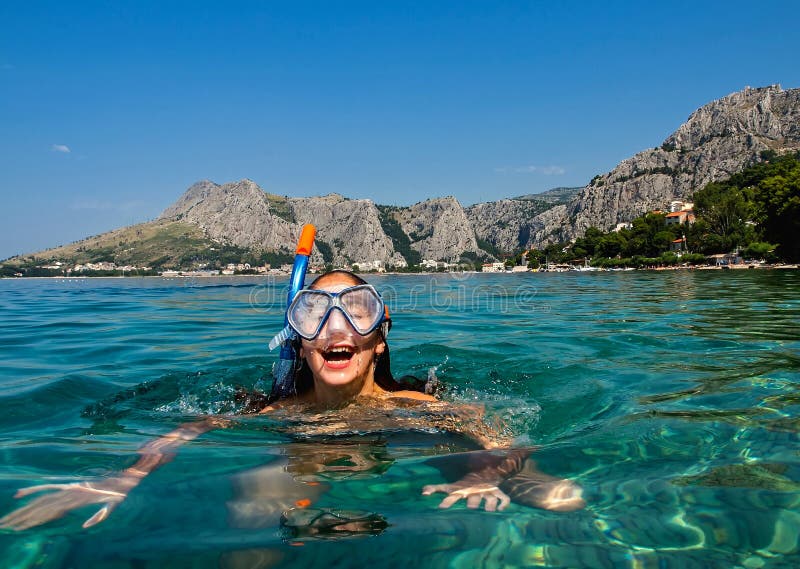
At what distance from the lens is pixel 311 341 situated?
3.66 metres

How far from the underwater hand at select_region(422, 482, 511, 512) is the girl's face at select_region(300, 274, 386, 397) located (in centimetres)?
129

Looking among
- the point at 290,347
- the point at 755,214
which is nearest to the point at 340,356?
the point at 290,347

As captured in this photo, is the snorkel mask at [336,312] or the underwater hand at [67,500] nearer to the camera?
the underwater hand at [67,500]

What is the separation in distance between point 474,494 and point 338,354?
5.36ft

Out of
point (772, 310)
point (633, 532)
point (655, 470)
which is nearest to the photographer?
point (633, 532)

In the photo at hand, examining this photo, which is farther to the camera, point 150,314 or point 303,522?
point 150,314

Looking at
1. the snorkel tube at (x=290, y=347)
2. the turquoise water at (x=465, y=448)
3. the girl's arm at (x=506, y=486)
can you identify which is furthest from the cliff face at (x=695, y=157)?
the girl's arm at (x=506, y=486)

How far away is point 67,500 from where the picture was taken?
7.63 ft

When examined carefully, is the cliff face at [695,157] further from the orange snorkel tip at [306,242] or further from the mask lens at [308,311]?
the mask lens at [308,311]

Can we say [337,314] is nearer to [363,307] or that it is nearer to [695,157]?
[363,307]

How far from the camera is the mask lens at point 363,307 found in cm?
375

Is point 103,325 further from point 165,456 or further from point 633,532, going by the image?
point 633,532

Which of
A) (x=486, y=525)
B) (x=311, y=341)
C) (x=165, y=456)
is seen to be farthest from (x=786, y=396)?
(x=165, y=456)

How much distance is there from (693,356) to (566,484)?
190 inches
